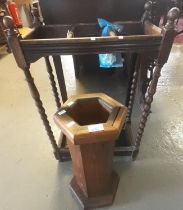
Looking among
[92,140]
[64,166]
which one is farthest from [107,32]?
[64,166]

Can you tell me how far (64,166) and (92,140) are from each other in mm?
632

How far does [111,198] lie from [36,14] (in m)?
1.26

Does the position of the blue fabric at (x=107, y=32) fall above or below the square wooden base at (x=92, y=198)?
above

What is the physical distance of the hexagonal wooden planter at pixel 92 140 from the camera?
854mm

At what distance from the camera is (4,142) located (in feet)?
5.26

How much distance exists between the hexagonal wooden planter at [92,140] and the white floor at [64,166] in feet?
0.26

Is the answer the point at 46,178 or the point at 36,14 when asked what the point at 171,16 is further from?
the point at 46,178

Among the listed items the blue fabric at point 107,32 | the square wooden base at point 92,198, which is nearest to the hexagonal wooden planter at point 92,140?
the square wooden base at point 92,198

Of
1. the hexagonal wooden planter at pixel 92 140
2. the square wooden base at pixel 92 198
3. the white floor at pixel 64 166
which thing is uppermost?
the hexagonal wooden planter at pixel 92 140

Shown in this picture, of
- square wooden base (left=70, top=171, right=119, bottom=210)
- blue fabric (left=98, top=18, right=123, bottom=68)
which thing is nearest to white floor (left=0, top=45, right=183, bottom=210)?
square wooden base (left=70, top=171, right=119, bottom=210)

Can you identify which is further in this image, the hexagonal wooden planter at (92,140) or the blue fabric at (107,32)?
the blue fabric at (107,32)

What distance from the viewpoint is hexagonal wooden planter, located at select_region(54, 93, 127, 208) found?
854 millimetres

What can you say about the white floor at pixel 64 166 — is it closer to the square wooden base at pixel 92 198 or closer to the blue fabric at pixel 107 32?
the square wooden base at pixel 92 198

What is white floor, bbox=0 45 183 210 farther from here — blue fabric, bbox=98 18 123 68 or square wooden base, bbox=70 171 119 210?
blue fabric, bbox=98 18 123 68
